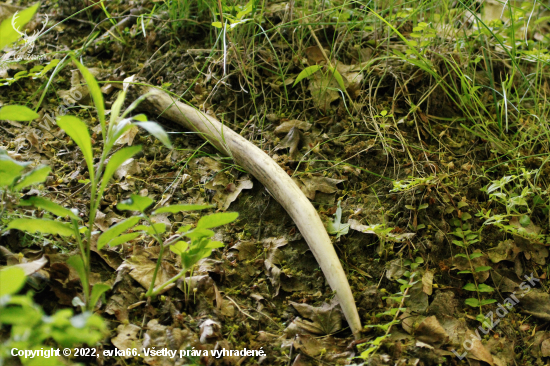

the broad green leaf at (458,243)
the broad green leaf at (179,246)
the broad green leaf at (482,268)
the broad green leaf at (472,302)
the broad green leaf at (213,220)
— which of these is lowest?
the broad green leaf at (472,302)

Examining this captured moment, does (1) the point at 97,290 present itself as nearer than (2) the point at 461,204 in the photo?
Yes

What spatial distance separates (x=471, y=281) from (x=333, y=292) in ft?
2.00

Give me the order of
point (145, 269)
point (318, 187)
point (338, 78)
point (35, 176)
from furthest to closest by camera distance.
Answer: point (338, 78)
point (318, 187)
point (145, 269)
point (35, 176)

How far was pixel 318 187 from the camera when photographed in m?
1.97

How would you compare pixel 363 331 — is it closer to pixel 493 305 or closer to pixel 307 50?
pixel 493 305

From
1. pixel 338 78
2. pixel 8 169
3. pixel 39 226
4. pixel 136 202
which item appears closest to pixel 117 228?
pixel 136 202

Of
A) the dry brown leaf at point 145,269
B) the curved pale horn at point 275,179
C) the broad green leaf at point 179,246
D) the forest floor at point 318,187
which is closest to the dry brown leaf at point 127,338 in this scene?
the forest floor at point 318,187

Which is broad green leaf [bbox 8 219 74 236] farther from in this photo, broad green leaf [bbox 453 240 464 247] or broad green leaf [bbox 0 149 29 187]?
broad green leaf [bbox 453 240 464 247]

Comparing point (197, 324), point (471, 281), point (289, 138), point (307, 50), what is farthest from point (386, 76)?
point (197, 324)

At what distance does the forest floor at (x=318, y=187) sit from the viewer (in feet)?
4.94

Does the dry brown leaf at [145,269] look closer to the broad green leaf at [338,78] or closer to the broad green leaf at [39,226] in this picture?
the broad green leaf at [39,226]

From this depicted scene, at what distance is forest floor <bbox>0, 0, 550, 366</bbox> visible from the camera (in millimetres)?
1506

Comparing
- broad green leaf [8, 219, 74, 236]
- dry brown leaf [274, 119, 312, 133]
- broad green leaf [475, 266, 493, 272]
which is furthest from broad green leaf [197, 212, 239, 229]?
broad green leaf [475, 266, 493, 272]

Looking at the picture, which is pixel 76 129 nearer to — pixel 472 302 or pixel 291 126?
pixel 291 126
